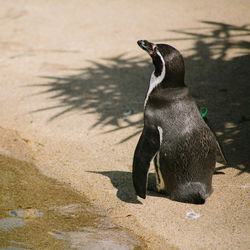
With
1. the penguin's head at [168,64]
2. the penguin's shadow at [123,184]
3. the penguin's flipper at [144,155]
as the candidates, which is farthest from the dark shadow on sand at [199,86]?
the penguin's head at [168,64]

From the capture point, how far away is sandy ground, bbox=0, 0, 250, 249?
3482 millimetres

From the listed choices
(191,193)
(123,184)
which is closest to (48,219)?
(123,184)

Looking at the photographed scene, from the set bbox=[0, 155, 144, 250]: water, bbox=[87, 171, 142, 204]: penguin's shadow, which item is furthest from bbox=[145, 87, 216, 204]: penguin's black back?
bbox=[0, 155, 144, 250]: water

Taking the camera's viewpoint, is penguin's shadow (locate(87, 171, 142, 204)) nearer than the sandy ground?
No

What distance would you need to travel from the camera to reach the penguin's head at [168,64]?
11.0 feet

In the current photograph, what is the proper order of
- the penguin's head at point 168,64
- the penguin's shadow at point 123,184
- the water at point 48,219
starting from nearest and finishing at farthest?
the water at point 48,219 → the penguin's head at point 168,64 → the penguin's shadow at point 123,184

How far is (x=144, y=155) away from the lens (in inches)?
135

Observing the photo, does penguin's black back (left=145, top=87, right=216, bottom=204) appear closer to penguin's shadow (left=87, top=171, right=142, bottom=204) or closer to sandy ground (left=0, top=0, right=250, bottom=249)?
sandy ground (left=0, top=0, right=250, bottom=249)

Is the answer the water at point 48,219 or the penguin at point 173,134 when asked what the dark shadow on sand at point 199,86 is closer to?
the penguin at point 173,134

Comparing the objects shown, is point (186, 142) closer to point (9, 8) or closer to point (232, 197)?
point (232, 197)

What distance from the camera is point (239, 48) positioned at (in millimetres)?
6527

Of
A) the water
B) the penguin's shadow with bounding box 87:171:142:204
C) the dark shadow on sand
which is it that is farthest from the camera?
the dark shadow on sand

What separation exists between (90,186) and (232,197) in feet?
3.95

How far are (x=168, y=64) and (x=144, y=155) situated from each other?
72cm
